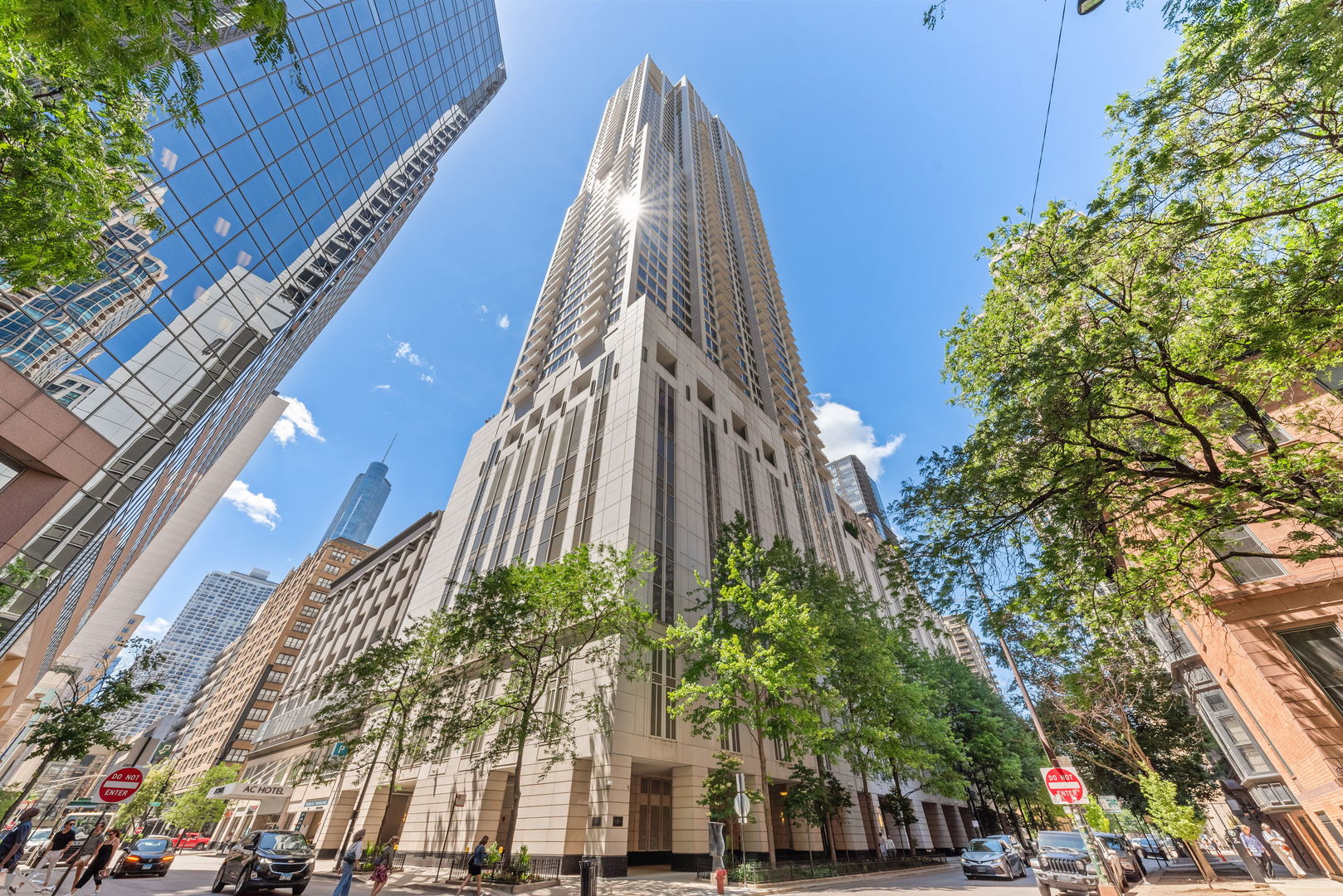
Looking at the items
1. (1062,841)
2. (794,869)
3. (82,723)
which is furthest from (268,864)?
(1062,841)

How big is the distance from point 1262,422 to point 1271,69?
20.7 ft

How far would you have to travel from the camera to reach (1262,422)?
9.86 m

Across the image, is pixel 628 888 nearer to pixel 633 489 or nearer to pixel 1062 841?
pixel 633 489

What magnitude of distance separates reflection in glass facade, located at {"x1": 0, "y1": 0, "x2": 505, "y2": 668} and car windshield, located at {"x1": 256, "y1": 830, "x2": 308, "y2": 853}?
480 inches

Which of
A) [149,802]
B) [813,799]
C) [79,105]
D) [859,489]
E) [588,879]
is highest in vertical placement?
[859,489]

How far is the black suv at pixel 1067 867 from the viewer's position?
15.6 m

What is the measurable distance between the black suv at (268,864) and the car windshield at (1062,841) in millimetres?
27681

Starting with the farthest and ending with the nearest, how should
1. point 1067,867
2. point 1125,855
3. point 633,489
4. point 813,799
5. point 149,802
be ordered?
point 149,802 → point 633,489 → point 1125,855 → point 813,799 → point 1067,867

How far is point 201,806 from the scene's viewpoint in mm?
60125

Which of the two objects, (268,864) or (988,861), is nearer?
(268,864)

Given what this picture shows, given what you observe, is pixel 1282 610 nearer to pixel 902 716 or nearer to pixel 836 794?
pixel 902 716

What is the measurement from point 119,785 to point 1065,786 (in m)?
22.3

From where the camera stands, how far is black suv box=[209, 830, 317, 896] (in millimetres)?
13570

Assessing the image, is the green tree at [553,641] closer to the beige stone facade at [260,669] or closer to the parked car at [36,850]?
the parked car at [36,850]
